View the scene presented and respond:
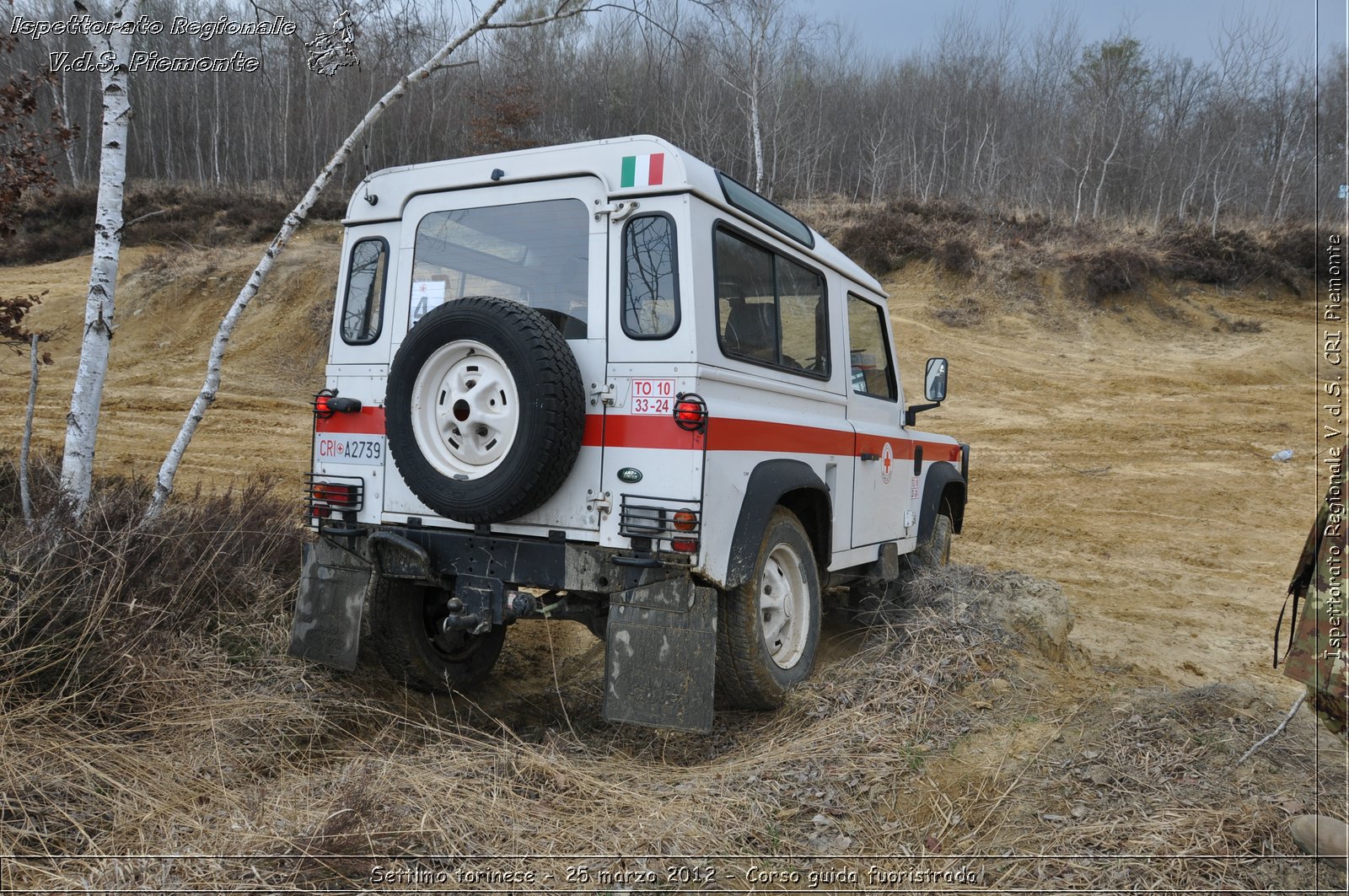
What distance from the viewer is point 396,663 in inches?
181

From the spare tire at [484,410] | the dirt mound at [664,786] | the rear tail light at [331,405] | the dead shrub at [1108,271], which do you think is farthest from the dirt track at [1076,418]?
the rear tail light at [331,405]

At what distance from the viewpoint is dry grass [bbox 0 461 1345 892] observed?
9.03 ft

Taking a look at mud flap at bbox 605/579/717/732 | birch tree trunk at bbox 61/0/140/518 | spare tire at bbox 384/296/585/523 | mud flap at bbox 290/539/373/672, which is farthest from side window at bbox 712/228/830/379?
birch tree trunk at bbox 61/0/140/518

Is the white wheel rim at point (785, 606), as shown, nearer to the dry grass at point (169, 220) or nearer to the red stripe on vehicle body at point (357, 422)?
the red stripe on vehicle body at point (357, 422)

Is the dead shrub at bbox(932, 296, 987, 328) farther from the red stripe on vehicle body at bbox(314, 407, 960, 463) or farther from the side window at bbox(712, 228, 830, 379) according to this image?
the side window at bbox(712, 228, 830, 379)

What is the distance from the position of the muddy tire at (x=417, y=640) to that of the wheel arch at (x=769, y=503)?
4.69 feet

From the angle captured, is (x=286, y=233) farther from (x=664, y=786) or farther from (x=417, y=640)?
(x=664, y=786)

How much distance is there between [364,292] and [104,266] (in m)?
2.21

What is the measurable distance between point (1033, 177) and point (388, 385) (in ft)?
104

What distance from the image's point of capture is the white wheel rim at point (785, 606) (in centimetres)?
432

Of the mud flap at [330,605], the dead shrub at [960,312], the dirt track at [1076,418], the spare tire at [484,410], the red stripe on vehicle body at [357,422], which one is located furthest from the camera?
the dead shrub at [960,312]

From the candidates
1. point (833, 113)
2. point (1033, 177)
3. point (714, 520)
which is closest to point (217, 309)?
point (714, 520)

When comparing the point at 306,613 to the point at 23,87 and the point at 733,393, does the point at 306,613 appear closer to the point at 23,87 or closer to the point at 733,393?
the point at 733,393

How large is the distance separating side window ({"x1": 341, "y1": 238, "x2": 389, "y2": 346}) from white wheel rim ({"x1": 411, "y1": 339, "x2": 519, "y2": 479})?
0.73 meters
